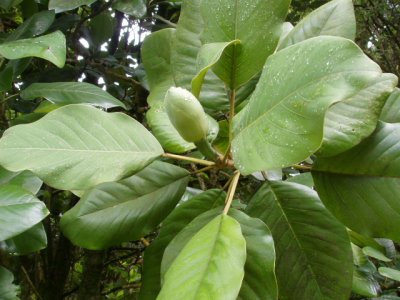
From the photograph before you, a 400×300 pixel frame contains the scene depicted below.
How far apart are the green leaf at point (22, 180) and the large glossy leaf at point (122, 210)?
0.51ft

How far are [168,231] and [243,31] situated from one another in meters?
0.33

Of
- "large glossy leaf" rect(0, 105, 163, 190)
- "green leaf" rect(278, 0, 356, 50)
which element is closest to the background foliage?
"large glossy leaf" rect(0, 105, 163, 190)

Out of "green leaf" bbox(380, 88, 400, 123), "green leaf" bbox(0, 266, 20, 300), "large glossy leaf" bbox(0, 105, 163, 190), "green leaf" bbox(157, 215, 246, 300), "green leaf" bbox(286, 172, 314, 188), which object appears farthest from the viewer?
"green leaf" bbox(286, 172, 314, 188)

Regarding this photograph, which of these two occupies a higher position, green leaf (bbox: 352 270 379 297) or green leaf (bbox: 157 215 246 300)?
green leaf (bbox: 157 215 246 300)

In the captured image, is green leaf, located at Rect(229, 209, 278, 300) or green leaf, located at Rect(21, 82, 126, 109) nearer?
green leaf, located at Rect(229, 209, 278, 300)

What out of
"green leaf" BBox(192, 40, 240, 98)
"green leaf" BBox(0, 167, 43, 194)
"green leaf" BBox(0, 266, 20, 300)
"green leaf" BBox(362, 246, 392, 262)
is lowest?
"green leaf" BBox(362, 246, 392, 262)

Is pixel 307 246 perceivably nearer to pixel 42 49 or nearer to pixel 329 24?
pixel 329 24

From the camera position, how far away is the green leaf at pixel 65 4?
3.38 ft

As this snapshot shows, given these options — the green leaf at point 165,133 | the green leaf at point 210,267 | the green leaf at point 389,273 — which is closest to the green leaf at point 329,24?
the green leaf at point 165,133

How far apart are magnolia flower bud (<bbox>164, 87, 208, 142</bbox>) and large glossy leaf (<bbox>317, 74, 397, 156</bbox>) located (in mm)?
157

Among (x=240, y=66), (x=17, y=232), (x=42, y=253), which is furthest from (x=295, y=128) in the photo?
(x=42, y=253)

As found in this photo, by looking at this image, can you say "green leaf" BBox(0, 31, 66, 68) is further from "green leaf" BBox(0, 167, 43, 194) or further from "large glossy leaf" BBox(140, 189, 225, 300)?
"large glossy leaf" BBox(140, 189, 225, 300)

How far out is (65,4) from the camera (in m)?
1.04

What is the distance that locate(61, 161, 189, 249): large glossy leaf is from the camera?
0.66 m
